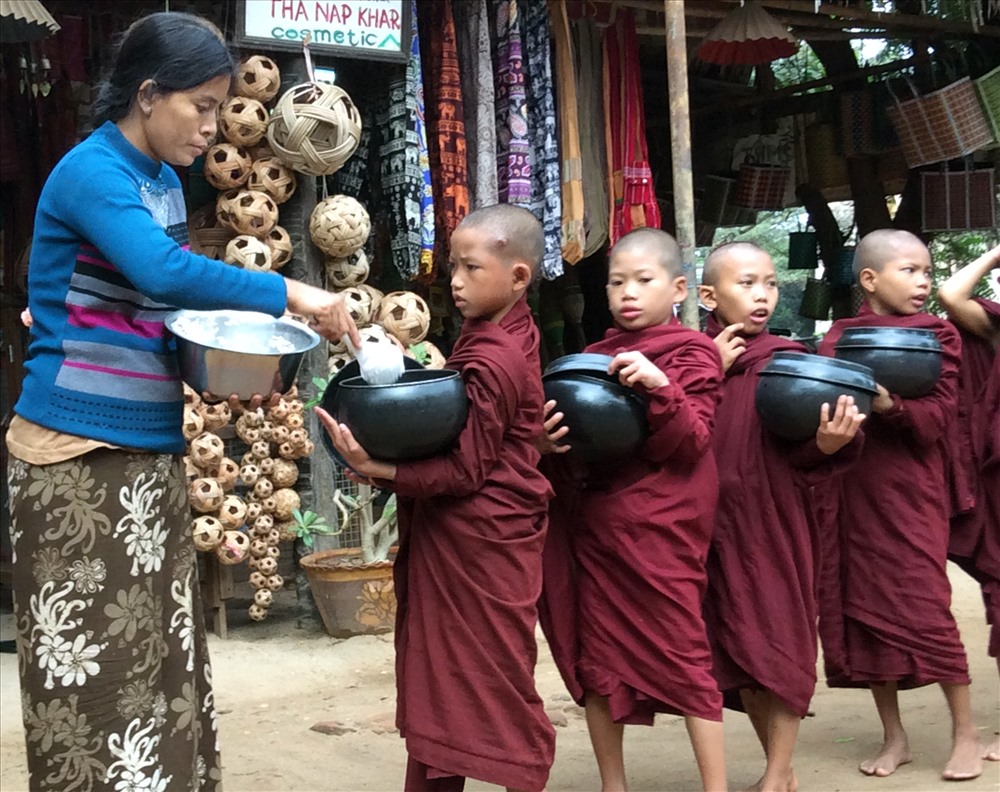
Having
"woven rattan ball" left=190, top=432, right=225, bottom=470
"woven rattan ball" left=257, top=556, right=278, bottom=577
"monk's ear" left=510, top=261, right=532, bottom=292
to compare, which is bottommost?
"woven rattan ball" left=257, top=556, right=278, bottom=577

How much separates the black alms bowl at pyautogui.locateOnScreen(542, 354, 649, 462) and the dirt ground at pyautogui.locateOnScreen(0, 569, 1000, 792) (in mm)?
1221

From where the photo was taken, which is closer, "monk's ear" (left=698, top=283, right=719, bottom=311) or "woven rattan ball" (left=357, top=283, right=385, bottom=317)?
"monk's ear" (left=698, top=283, right=719, bottom=311)

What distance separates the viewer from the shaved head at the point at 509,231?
2904mm

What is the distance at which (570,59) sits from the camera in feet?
20.5

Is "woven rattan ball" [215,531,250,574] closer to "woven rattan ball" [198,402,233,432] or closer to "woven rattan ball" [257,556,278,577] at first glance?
"woven rattan ball" [257,556,278,577]

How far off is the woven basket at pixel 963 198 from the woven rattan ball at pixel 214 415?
17.2 feet

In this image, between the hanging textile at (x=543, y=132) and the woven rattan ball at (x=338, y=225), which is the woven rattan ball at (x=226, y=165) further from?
the hanging textile at (x=543, y=132)

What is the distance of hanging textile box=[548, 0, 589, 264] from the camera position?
20.4ft

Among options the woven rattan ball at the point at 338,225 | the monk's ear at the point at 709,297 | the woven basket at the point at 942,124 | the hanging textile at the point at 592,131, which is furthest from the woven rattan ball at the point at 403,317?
the woven basket at the point at 942,124

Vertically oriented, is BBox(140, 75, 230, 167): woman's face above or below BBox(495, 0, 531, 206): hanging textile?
below

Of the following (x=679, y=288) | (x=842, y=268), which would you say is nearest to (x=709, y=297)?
(x=679, y=288)

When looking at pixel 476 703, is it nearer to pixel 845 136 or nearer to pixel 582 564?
pixel 582 564

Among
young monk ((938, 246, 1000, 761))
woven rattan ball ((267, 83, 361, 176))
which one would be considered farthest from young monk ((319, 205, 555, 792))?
woven rattan ball ((267, 83, 361, 176))

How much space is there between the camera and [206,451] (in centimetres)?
516
